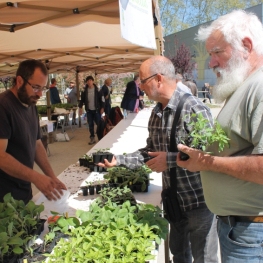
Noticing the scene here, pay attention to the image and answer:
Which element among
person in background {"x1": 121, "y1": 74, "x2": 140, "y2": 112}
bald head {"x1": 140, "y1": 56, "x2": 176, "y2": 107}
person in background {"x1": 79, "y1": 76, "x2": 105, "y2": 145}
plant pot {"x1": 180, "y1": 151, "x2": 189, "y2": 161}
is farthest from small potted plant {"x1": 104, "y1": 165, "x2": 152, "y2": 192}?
person in background {"x1": 121, "y1": 74, "x2": 140, "y2": 112}

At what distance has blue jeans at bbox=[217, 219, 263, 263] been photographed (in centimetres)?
123

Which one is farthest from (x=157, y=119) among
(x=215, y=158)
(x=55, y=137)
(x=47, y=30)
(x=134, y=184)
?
(x=55, y=137)

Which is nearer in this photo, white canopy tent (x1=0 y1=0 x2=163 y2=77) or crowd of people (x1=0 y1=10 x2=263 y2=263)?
crowd of people (x1=0 y1=10 x2=263 y2=263)

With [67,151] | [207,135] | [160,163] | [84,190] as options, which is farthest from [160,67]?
[67,151]

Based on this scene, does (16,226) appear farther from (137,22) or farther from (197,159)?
(137,22)

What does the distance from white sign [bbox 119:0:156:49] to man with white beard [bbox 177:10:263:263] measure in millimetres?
311

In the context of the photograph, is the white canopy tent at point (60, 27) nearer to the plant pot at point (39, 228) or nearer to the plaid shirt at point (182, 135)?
the plaid shirt at point (182, 135)

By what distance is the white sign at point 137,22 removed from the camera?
1.26 m

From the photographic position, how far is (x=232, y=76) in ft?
4.09

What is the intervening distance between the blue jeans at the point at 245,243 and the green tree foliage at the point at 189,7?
38.0 meters

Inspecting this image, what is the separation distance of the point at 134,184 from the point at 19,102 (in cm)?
99

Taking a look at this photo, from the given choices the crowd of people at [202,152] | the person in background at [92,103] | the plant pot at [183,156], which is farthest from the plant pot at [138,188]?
the person in background at [92,103]

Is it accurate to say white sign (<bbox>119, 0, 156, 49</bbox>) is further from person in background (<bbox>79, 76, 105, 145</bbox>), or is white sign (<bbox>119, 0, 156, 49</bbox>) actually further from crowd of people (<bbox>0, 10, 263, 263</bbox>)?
person in background (<bbox>79, 76, 105, 145</bbox>)

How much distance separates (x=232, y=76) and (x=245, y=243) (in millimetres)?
666
